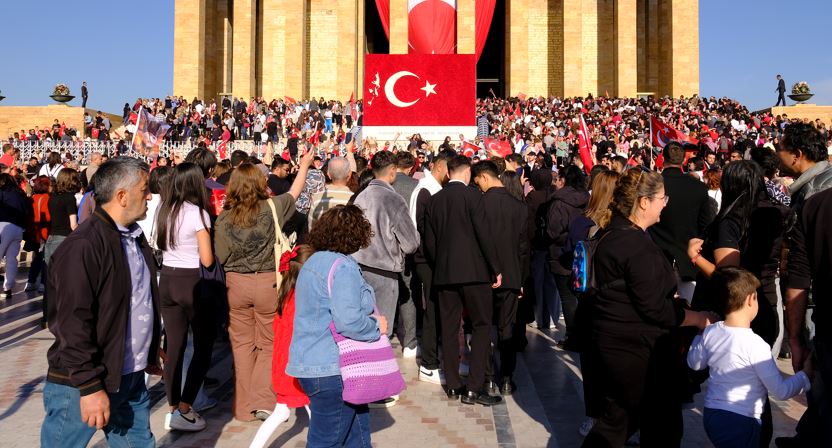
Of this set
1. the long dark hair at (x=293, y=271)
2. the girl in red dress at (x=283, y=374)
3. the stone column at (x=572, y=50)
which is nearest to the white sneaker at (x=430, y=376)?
the girl in red dress at (x=283, y=374)

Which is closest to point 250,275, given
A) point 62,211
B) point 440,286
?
point 440,286

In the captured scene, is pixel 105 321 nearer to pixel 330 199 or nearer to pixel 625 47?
pixel 330 199

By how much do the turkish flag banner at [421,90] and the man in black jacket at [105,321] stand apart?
18343 mm

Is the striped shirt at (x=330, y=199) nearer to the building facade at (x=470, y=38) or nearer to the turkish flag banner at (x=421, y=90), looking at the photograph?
the turkish flag banner at (x=421, y=90)

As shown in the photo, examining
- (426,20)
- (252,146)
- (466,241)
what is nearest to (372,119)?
(252,146)

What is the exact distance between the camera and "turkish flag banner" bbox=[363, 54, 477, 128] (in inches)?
841

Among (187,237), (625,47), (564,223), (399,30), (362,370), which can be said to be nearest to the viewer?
(362,370)

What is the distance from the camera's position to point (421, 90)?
21.7m

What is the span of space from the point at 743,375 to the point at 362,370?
1.95m

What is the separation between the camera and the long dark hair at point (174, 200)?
17.0 ft

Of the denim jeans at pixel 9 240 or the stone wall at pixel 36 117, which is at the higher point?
the stone wall at pixel 36 117

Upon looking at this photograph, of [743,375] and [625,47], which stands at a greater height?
[625,47]

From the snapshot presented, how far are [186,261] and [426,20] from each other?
30890 millimetres

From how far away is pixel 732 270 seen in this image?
3.99 metres
